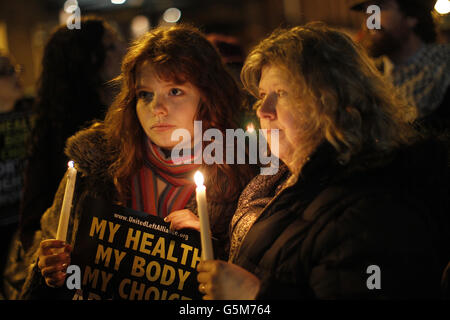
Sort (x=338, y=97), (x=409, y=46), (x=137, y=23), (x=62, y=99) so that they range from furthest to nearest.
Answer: (x=137, y=23), (x=409, y=46), (x=62, y=99), (x=338, y=97)

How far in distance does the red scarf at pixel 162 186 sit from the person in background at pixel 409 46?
7.20ft

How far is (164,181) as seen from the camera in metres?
1.96

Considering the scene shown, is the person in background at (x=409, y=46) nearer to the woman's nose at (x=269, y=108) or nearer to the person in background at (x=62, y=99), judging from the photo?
the person in background at (x=62, y=99)

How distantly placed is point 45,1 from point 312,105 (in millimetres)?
15943

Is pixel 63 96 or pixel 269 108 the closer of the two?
pixel 269 108

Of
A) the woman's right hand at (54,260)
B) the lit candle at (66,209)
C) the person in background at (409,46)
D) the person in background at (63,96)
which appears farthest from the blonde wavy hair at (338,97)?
the person in background at (409,46)

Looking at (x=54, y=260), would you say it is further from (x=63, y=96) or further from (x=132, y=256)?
(x=63, y=96)

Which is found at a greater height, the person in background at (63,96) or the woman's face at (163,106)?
the person in background at (63,96)

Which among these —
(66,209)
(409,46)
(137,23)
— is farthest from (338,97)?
(137,23)

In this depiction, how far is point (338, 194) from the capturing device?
54.1 inches

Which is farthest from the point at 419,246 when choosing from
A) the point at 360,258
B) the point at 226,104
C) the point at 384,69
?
the point at 384,69

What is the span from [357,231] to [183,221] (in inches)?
26.1

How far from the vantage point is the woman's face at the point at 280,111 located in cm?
153

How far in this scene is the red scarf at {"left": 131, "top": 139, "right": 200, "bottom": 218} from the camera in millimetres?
1929
